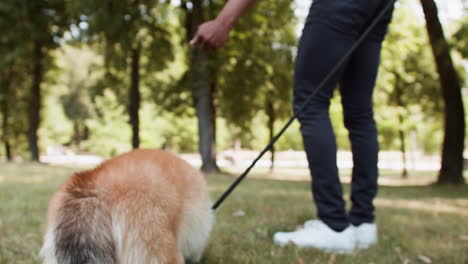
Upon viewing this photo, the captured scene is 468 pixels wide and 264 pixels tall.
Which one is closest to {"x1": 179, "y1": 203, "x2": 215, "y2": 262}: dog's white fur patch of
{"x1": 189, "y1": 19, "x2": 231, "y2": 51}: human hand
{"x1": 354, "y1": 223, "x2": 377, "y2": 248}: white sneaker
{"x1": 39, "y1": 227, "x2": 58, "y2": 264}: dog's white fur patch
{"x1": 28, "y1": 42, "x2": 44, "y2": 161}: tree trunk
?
{"x1": 39, "y1": 227, "x2": 58, "y2": 264}: dog's white fur patch

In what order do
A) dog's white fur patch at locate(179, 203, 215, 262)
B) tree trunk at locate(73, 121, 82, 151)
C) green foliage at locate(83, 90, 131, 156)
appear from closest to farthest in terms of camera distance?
dog's white fur patch at locate(179, 203, 215, 262), green foliage at locate(83, 90, 131, 156), tree trunk at locate(73, 121, 82, 151)

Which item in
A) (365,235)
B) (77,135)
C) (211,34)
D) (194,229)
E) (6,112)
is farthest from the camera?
(77,135)

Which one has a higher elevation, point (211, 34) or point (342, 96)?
point (211, 34)

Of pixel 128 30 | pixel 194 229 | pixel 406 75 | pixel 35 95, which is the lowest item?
pixel 194 229

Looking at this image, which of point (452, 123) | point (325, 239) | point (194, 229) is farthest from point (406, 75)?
point (194, 229)

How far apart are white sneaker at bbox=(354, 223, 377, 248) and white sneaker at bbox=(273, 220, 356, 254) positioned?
0.07 meters

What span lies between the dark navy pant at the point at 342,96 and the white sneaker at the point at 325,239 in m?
0.04

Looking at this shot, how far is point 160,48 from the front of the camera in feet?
40.8

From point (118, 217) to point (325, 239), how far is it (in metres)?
1.23

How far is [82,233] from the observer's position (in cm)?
114

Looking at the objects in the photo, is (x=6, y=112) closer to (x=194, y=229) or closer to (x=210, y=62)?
(x=210, y=62)

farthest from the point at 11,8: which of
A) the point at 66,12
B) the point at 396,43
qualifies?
the point at 396,43

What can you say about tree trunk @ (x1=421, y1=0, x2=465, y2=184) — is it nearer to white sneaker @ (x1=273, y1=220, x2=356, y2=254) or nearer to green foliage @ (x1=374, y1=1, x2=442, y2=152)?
green foliage @ (x1=374, y1=1, x2=442, y2=152)

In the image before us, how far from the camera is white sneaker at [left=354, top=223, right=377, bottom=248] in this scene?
2117mm
